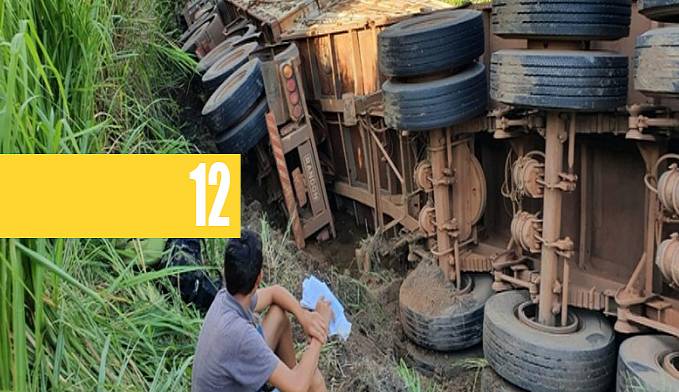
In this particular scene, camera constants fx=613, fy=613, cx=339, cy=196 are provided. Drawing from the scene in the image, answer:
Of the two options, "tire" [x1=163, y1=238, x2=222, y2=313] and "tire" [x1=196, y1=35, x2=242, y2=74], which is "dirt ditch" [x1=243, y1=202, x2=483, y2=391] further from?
"tire" [x1=196, y1=35, x2=242, y2=74]

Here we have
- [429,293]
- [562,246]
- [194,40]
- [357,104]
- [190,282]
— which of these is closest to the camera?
[190,282]

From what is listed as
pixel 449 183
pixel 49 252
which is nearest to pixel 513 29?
pixel 449 183

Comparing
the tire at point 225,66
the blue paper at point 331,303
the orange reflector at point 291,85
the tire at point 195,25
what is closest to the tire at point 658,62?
the blue paper at point 331,303

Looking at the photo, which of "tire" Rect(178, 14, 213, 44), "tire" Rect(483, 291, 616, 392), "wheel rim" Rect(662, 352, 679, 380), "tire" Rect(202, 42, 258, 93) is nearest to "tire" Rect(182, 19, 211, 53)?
"tire" Rect(178, 14, 213, 44)

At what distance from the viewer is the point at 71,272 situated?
209 cm

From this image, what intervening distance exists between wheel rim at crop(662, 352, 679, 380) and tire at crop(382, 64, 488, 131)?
174 cm

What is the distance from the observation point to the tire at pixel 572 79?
→ 9.86ft

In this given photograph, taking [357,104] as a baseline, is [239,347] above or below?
above

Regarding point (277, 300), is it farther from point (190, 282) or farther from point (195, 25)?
point (195, 25)

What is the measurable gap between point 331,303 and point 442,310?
5.69 ft

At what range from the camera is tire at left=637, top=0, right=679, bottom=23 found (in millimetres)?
2449

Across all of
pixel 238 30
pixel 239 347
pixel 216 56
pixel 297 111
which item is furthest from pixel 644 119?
pixel 238 30

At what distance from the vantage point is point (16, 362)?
1.49 metres

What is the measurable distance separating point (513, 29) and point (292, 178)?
305 centimetres
